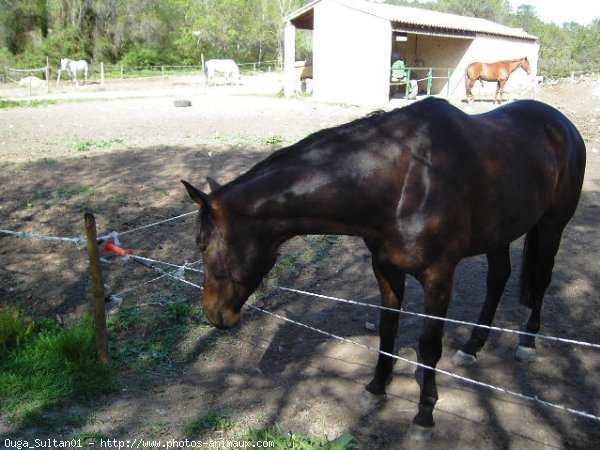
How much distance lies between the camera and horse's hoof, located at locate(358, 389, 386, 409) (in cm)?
329

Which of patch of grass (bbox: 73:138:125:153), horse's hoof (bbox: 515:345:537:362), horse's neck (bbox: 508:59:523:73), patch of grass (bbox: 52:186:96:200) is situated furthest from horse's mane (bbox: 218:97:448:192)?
horse's neck (bbox: 508:59:523:73)

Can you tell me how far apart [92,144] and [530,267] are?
30.0ft

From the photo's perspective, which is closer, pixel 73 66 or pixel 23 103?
pixel 23 103

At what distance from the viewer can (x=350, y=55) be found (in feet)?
67.4

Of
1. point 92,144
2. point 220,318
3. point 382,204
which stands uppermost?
point 382,204

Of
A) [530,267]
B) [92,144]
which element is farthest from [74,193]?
[530,267]

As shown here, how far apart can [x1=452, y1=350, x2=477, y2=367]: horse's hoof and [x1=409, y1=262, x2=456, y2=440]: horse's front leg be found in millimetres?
731

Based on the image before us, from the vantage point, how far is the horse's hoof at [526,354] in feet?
12.3

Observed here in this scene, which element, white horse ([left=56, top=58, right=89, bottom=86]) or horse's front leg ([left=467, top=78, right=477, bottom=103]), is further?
white horse ([left=56, top=58, right=89, bottom=86])

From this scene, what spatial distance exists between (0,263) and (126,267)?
47.4 inches

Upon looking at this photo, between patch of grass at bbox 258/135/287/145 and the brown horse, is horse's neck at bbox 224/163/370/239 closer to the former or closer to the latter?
patch of grass at bbox 258/135/287/145

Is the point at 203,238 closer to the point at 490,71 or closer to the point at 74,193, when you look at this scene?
the point at 74,193

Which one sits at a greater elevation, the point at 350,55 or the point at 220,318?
the point at 350,55

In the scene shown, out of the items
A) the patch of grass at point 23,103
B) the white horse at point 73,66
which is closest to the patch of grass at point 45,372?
the patch of grass at point 23,103
